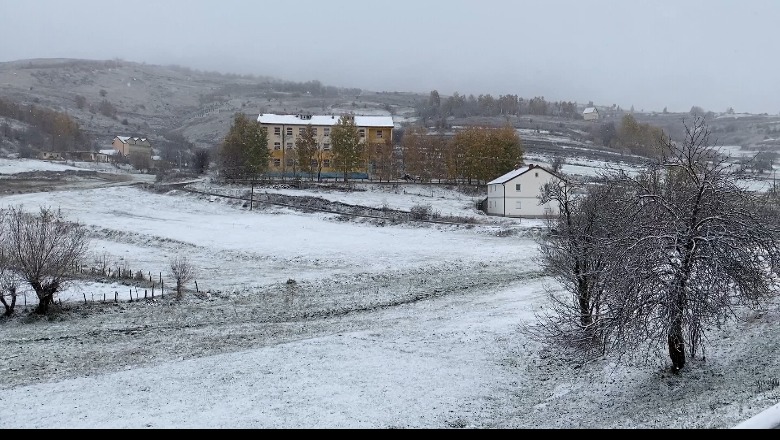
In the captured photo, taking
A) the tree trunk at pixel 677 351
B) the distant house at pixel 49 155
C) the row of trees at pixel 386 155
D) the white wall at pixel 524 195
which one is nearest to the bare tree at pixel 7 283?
the tree trunk at pixel 677 351

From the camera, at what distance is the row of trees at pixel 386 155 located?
79562 millimetres

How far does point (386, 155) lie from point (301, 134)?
44.4 feet

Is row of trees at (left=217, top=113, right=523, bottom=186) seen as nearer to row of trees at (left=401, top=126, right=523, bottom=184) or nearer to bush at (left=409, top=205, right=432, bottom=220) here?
row of trees at (left=401, top=126, right=523, bottom=184)

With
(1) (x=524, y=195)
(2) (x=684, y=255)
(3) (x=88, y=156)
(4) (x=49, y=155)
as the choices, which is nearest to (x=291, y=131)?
(1) (x=524, y=195)

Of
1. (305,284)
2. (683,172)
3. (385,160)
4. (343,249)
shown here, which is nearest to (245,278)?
(305,284)

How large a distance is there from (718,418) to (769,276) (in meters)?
5.70

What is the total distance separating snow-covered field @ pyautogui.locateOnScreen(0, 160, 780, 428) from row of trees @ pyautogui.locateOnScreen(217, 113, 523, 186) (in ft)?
117

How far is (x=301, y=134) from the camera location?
3406 inches

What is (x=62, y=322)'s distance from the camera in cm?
2672

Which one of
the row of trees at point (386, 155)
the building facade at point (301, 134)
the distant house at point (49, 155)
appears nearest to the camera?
the row of trees at point (386, 155)

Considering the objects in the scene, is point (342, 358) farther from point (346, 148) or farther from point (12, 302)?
point (346, 148)

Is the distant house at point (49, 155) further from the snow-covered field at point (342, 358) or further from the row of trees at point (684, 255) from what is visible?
the row of trees at point (684, 255)

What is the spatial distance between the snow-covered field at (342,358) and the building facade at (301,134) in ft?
141

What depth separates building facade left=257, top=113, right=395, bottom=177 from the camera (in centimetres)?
8712
